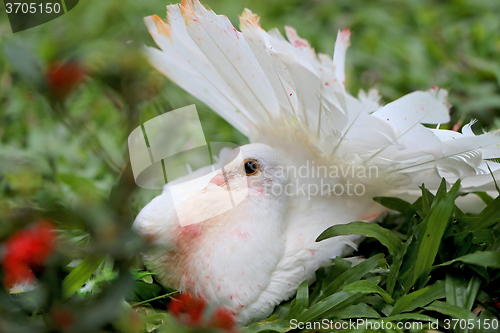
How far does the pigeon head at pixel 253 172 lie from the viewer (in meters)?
1.06

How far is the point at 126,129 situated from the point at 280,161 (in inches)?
25.5

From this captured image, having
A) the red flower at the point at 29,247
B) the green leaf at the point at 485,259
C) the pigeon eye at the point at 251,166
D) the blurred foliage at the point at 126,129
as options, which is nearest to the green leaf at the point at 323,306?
the blurred foliage at the point at 126,129

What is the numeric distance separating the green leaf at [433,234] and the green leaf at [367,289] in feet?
0.24

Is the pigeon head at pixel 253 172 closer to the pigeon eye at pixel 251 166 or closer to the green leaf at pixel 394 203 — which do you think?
the pigeon eye at pixel 251 166

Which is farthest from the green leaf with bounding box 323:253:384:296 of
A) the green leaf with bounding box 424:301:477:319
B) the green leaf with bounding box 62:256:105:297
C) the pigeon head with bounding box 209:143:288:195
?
the green leaf with bounding box 62:256:105:297

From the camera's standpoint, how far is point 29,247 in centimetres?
44

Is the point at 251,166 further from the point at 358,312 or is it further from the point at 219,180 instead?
the point at 358,312

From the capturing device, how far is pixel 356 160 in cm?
102

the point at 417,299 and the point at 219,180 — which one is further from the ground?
the point at 219,180

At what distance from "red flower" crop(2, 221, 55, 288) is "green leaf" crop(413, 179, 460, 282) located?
2.42 ft

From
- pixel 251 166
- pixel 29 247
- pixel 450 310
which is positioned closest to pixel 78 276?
pixel 29 247

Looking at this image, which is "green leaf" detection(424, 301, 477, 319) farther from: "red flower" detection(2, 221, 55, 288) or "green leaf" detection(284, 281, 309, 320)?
"red flower" detection(2, 221, 55, 288)

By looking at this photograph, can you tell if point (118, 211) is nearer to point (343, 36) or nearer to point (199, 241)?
point (199, 241)

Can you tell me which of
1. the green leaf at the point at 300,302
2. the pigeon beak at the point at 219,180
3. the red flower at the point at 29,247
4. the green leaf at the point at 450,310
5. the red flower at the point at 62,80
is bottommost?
the green leaf at the point at 450,310
